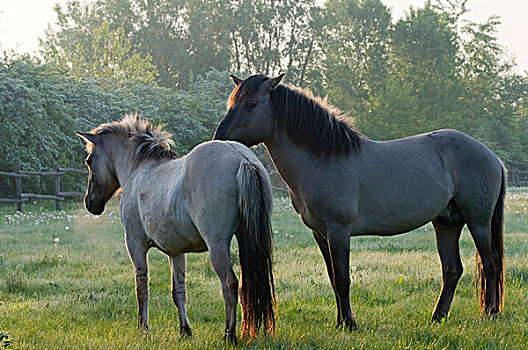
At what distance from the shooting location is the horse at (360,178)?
186 inches

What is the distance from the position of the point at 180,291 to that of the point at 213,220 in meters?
1.12

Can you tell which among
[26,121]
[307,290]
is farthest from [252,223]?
[26,121]

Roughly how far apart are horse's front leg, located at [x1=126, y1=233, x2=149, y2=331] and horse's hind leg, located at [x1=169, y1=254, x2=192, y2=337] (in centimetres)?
26

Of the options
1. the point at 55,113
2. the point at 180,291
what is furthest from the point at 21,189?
the point at 180,291

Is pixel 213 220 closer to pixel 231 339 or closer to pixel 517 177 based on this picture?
pixel 231 339

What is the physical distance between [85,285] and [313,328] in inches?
125

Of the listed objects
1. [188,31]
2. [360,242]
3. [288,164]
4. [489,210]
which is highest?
[188,31]

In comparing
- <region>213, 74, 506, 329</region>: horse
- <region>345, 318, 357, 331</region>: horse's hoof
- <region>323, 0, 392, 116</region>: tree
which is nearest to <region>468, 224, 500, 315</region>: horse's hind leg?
<region>213, 74, 506, 329</region>: horse

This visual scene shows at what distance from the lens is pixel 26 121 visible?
1795cm

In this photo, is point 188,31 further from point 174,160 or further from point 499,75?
point 174,160

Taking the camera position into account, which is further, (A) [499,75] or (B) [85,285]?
(A) [499,75]

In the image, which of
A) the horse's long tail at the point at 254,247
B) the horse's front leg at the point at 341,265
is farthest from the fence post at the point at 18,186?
the horse's long tail at the point at 254,247

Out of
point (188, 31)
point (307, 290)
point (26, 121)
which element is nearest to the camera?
point (307, 290)

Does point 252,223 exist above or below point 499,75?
below
